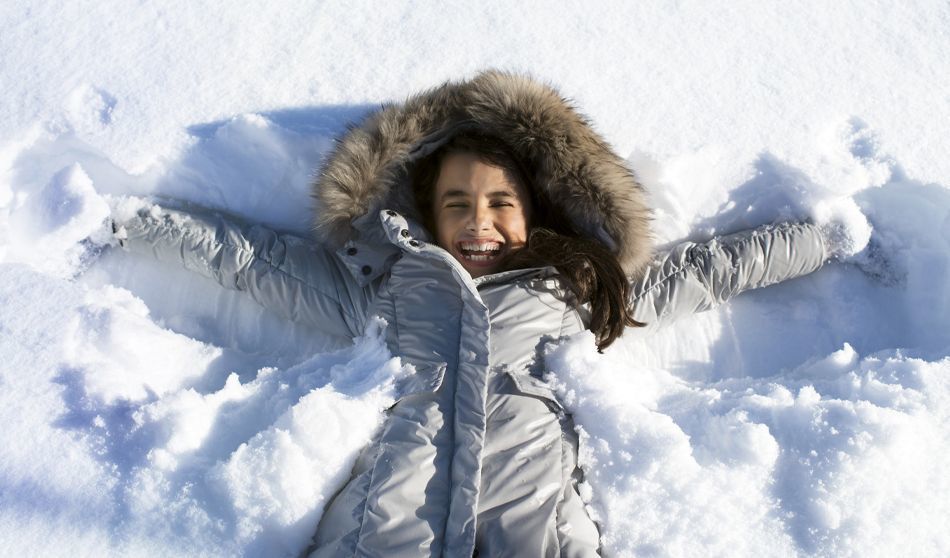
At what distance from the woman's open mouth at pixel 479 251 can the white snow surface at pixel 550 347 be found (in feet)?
0.97

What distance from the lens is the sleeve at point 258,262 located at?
6.86 feet

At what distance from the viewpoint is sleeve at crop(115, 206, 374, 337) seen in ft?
6.86

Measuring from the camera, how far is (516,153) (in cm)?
207

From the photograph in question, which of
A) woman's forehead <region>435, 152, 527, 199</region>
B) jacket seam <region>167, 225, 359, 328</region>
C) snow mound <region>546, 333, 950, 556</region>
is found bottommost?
snow mound <region>546, 333, 950, 556</region>

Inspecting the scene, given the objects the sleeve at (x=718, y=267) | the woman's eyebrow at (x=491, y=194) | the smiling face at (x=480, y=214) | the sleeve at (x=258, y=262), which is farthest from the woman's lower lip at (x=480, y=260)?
the sleeve at (x=718, y=267)

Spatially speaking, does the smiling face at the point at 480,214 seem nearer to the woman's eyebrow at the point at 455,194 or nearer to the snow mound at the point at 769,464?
the woman's eyebrow at the point at 455,194

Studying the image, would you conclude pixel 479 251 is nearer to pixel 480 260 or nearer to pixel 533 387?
pixel 480 260

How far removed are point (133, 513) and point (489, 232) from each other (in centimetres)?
107

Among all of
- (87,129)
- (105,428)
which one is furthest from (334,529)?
(87,129)

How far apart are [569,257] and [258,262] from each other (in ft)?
2.77

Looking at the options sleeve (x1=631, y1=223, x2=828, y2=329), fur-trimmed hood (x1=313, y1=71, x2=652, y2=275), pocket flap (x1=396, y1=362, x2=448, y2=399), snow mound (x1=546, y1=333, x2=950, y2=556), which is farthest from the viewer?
sleeve (x1=631, y1=223, x2=828, y2=329)

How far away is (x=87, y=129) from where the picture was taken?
2.18m

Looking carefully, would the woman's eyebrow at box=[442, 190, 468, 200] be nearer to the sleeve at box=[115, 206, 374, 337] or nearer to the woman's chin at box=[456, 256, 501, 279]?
the woman's chin at box=[456, 256, 501, 279]

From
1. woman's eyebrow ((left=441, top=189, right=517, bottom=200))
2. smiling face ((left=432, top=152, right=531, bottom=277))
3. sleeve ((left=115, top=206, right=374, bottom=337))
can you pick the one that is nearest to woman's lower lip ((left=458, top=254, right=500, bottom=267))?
smiling face ((left=432, top=152, right=531, bottom=277))
